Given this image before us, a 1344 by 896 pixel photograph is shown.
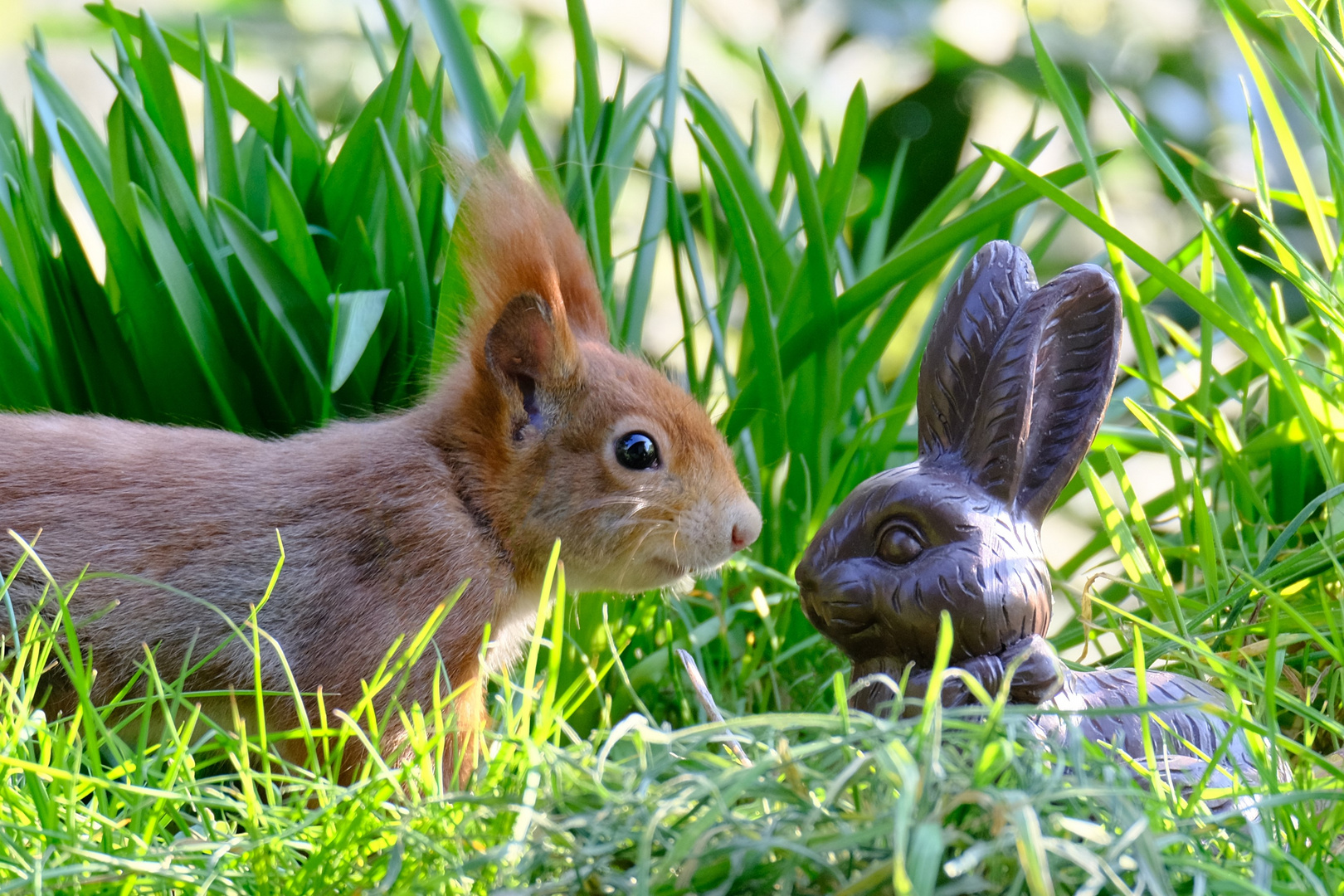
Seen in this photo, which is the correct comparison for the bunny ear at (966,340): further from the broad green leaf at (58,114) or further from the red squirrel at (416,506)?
the broad green leaf at (58,114)

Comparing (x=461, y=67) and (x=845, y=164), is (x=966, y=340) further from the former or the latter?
(x=461, y=67)

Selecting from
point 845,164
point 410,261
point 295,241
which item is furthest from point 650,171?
point 295,241

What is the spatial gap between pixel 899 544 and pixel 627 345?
566 millimetres

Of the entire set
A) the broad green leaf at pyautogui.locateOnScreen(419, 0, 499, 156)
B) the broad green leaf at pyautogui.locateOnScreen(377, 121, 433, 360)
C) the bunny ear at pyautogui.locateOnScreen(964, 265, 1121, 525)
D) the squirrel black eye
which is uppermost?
the broad green leaf at pyautogui.locateOnScreen(419, 0, 499, 156)

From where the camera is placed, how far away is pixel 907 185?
2.69m

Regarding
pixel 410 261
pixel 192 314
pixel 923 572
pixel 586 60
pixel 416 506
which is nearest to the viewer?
pixel 923 572

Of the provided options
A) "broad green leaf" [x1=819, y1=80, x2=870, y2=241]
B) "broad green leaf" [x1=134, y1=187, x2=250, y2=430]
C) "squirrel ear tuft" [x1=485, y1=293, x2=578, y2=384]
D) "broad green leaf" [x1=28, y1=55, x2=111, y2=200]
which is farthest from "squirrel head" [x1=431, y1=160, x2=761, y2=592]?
"broad green leaf" [x1=28, y1=55, x2=111, y2=200]

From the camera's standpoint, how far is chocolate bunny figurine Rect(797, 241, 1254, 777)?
854mm

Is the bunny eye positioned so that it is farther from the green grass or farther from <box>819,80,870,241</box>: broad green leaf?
<box>819,80,870,241</box>: broad green leaf

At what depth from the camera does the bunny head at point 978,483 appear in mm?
860

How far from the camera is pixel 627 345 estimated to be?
136cm

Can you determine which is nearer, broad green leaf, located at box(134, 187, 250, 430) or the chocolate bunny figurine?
the chocolate bunny figurine

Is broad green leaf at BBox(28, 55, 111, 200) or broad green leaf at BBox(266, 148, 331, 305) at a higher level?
broad green leaf at BBox(28, 55, 111, 200)

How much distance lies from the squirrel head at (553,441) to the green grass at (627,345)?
10cm
